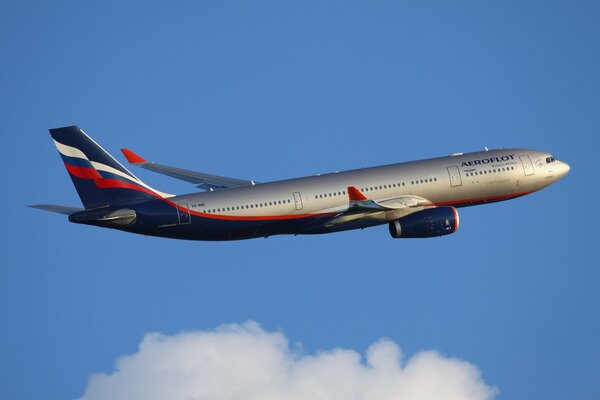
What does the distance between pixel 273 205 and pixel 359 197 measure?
6.73 m

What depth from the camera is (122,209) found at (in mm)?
98375

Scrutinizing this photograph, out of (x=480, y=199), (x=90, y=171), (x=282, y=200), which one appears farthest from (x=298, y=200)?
(x=480, y=199)

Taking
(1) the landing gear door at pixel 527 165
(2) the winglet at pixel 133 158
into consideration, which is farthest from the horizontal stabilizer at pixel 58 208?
(1) the landing gear door at pixel 527 165

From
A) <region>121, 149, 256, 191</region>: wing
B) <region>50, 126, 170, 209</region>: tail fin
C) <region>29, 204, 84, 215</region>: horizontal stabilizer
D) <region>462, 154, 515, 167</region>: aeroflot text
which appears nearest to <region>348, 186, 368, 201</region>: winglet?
<region>462, 154, 515, 167</region>: aeroflot text

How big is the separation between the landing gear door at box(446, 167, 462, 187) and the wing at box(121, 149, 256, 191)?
1680 cm

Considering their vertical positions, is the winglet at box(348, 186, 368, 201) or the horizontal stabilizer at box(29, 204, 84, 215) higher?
the horizontal stabilizer at box(29, 204, 84, 215)

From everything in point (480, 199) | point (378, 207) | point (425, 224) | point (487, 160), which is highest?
point (487, 160)

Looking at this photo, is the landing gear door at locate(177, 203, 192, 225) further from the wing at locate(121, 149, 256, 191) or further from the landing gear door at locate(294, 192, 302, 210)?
the wing at locate(121, 149, 256, 191)

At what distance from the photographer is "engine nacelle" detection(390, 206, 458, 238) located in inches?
4006

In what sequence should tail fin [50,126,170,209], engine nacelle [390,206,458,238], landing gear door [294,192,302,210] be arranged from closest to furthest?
tail fin [50,126,170,209]
landing gear door [294,192,302,210]
engine nacelle [390,206,458,238]

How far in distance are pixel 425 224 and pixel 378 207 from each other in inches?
173

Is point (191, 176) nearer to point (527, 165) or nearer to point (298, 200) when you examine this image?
point (298, 200)

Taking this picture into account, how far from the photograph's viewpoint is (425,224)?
102 m

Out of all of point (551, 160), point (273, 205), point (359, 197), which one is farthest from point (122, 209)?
point (551, 160)
